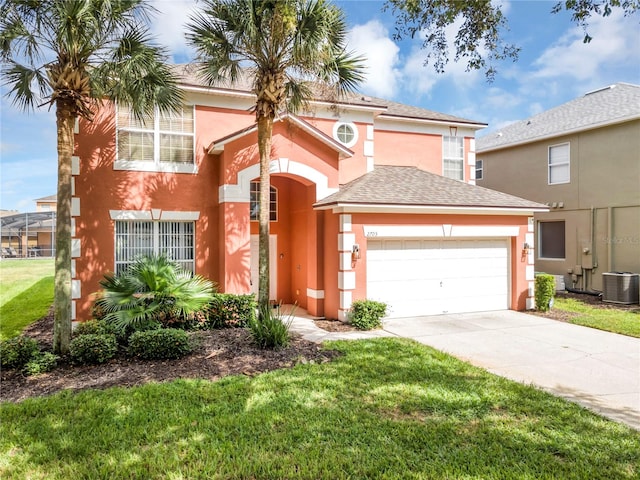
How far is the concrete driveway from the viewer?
6.46 metres

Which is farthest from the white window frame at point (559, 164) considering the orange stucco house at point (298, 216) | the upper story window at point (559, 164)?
the orange stucco house at point (298, 216)

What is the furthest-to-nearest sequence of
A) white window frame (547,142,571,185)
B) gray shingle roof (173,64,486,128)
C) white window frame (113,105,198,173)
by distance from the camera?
white window frame (547,142,571,185), gray shingle roof (173,64,486,128), white window frame (113,105,198,173)

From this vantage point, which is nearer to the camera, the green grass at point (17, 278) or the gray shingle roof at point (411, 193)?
the gray shingle roof at point (411, 193)

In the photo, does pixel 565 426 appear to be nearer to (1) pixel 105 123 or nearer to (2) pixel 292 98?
(2) pixel 292 98

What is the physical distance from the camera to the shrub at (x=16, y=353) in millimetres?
7254

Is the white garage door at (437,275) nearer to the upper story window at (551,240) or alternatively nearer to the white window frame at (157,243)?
the white window frame at (157,243)

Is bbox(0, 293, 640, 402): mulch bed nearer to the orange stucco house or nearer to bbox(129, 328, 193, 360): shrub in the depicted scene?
bbox(129, 328, 193, 360): shrub

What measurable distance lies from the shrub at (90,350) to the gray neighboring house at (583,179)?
1746 cm

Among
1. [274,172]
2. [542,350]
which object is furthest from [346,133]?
[542,350]

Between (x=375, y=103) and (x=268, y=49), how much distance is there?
6562 millimetres

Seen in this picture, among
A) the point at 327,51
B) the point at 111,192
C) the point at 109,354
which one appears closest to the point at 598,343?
the point at 327,51

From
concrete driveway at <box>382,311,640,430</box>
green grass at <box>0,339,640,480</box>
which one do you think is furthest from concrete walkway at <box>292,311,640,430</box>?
green grass at <box>0,339,640,480</box>

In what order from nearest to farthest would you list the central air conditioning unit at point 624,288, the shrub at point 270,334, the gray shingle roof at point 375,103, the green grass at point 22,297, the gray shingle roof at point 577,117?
the shrub at point 270,334 → the green grass at point 22,297 → the gray shingle roof at point 375,103 → the central air conditioning unit at point 624,288 → the gray shingle roof at point 577,117

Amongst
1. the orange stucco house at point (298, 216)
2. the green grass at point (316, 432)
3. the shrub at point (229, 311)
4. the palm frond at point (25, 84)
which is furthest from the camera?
the orange stucco house at point (298, 216)
